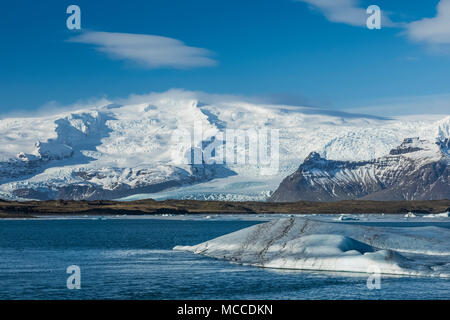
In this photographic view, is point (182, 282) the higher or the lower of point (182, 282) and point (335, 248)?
the lower

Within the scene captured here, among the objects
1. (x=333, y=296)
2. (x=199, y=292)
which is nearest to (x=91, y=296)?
(x=199, y=292)

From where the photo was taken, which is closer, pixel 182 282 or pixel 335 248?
pixel 182 282

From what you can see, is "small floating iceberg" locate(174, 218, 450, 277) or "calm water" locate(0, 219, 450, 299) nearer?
"calm water" locate(0, 219, 450, 299)

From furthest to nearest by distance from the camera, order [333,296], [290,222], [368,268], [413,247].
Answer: [290,222] < [413,247] < [368,268] < [333,296]

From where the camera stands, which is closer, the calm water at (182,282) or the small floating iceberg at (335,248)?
the calm water at (182,282)

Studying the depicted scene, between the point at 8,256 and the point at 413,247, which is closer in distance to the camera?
the point at 413,247

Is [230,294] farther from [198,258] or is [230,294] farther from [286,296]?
[198,258]
